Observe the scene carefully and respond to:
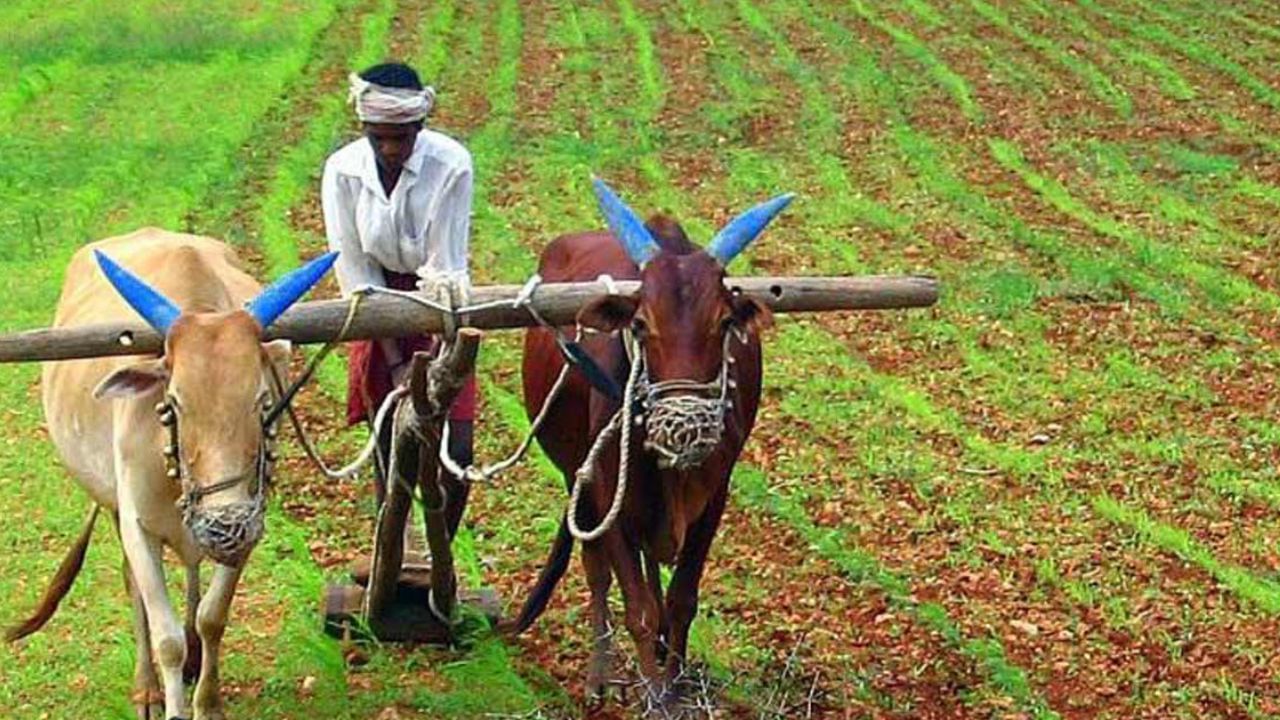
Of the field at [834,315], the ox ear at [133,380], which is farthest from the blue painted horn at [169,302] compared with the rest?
the field at [834,315]

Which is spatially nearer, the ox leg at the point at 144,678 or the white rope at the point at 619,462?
the white rope at the point at 619,462

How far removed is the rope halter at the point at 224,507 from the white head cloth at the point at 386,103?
4.59 feet

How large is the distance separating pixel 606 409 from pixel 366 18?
1694cm

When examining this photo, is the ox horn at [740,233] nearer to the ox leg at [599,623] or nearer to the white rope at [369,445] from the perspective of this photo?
the white rope at [369,445]

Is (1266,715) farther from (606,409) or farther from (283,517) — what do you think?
(283,517)

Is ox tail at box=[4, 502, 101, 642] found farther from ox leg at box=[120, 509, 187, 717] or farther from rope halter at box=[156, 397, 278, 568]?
rope halter at box=[156, 397, 278, 568]

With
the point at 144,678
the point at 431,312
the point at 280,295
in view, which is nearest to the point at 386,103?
the point at 431,312

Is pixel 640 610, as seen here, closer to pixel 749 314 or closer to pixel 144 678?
pixel 749 314

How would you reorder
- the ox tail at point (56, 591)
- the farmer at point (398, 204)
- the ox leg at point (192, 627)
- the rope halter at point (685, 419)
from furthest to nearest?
the ox tail at point (56, 591) → the farmer at point (398, 204) → the ox leg at point (192, 627) → the rope halter at point (685, 419)

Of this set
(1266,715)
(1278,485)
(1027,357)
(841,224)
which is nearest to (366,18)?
(841,224)

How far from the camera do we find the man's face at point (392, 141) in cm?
694

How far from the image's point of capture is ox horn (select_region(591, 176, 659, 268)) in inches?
249

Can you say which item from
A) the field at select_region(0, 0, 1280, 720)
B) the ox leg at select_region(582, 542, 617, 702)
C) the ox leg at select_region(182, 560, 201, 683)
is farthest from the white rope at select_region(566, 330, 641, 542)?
the ox leg at select_region(182, 560, 201, 683)

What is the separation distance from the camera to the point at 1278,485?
9.03m
